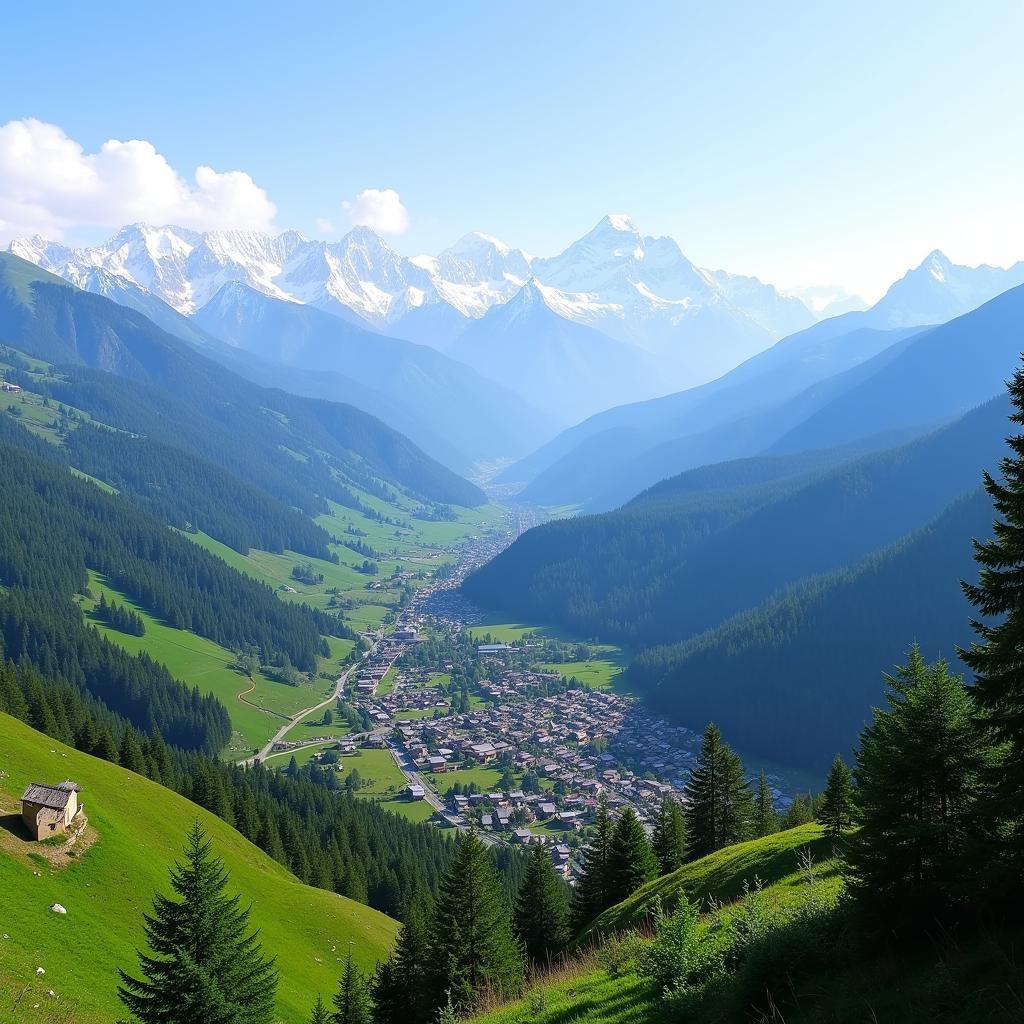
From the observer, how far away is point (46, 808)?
139 feet

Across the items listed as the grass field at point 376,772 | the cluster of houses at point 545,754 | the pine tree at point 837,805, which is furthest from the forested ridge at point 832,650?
the pine tree at point 837,805

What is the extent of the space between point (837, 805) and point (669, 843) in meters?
20.6

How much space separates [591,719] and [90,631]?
12557cm

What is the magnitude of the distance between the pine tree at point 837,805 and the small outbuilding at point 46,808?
1744 inches

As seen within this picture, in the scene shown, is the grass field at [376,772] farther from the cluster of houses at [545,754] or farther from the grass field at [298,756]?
the grass field at [298,756]

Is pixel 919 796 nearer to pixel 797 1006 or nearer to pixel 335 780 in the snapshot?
pixel 797 1006

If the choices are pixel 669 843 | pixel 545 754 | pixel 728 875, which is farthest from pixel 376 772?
pixel 728 875

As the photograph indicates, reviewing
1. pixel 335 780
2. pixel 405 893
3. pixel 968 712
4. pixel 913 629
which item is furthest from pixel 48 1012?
pixel 913 629

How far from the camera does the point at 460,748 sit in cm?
16038

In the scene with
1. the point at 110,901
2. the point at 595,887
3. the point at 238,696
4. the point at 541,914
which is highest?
the point at 238,696

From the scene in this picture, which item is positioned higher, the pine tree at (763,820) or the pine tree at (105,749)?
the pine tree at (105,749)

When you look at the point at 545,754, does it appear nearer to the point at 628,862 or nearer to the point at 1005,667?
the point at 628,862

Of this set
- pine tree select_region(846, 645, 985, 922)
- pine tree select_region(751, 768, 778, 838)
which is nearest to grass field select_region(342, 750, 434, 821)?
pine tree select_region(751, 768, 778, 838)

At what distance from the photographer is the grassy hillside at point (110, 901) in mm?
31984
